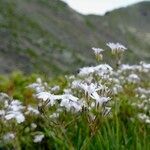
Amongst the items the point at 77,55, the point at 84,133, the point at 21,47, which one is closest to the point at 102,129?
the point at 84,133

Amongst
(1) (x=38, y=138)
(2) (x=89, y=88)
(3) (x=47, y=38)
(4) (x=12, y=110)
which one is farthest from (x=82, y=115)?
(3) (x=47, y=38)

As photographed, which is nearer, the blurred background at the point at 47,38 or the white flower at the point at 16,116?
the white flower at the point at 16,116

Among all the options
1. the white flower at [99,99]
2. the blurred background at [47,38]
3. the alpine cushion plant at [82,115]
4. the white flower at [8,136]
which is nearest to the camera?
the white flower at [99,99]

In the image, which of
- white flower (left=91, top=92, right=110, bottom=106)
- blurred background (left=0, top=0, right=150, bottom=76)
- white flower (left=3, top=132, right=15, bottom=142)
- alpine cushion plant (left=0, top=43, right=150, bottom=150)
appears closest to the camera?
white flower (left=91, top=92, right=110, bottom=106)

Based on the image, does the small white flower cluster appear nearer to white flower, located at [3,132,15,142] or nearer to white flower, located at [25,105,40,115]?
white flower, located at [25,105,40,115]

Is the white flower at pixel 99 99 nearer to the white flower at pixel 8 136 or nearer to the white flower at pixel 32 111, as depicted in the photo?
the white flower at pixel 8 136

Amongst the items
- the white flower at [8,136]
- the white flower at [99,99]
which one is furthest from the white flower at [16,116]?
the white flower at [99,99]

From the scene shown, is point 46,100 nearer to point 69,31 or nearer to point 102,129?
point 102,129

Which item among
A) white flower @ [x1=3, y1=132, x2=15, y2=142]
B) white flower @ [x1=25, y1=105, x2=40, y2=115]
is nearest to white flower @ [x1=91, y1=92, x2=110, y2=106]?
white flower @ [x1=3, y1=132, x2=15, y2=142]
